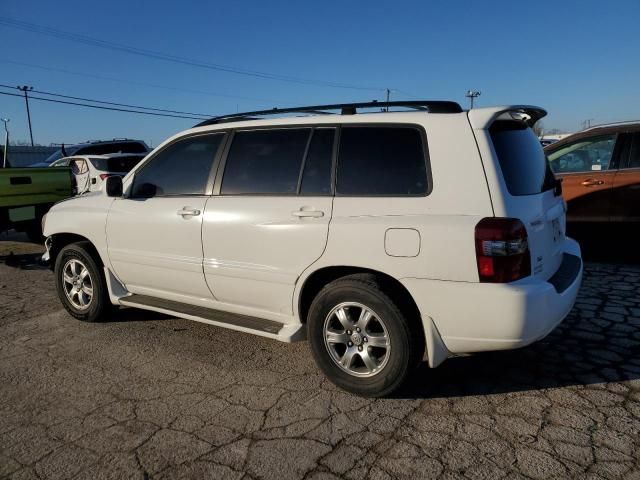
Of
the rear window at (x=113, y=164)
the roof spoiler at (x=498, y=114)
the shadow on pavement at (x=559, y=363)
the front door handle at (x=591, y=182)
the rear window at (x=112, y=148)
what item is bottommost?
the shadow on pavement at (x=559, y=363)

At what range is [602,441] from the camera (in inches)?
104

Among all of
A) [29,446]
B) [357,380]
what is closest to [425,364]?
[357,380]

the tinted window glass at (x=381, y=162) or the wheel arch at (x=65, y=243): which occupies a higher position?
the tinted window glass at (x=381, y=162)

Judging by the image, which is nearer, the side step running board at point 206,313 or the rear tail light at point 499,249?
the rear tail light at point 499,249

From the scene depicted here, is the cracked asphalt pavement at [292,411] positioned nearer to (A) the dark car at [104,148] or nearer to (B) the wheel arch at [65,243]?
(B) the wheel arch at [65,243]

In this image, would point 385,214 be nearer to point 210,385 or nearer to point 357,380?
point 357,380

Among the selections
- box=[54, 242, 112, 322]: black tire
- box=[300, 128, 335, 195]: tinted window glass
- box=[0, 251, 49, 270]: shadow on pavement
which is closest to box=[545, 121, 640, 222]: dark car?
box=[300, 128, 335, 195]: tinted window glass

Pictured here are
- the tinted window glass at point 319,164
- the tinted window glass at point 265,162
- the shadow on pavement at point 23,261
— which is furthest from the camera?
the shadow on pavement at point 23,261

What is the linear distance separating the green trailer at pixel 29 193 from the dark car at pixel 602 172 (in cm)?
767

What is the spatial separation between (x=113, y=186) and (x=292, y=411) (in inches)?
99.1

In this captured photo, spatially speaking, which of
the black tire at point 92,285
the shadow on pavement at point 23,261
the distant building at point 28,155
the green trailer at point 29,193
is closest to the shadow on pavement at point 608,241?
the black tire at point 92,285

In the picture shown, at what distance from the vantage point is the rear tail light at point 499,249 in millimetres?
2701

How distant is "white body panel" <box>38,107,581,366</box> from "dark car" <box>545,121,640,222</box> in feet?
10.0

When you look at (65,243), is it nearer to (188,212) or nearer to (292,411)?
(188,212)
